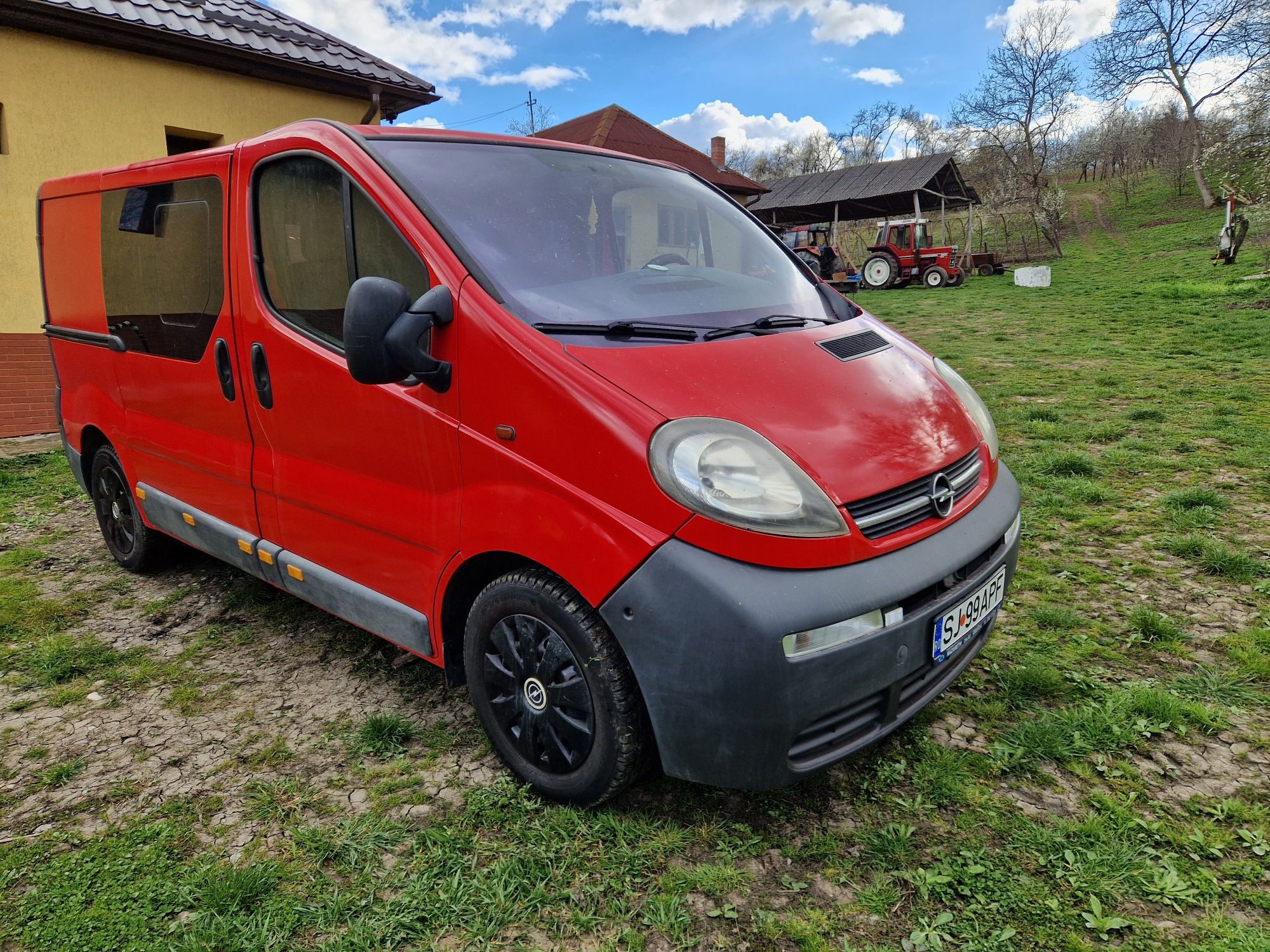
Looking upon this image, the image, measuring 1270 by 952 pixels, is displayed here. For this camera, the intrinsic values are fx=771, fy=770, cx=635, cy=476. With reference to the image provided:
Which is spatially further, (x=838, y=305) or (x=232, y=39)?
(x=232, y=39)

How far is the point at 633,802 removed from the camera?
7.20ft

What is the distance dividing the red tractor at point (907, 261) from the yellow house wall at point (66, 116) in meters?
19.7

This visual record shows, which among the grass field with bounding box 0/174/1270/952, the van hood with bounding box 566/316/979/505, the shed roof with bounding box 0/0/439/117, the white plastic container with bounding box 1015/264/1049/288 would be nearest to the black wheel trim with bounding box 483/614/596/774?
the grass field with bounding box 0/174/1270/952

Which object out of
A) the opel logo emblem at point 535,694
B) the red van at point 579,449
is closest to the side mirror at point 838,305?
the red van at point 579,449

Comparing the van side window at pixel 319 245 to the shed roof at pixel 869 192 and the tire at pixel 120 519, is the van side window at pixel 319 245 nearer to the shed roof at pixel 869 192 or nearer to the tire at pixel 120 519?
the tire at pixel 120 519

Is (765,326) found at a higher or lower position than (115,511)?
higher

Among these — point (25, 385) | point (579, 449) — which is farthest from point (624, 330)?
point (25, 385)

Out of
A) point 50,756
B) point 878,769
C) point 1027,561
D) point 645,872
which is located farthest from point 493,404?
point 1027,561

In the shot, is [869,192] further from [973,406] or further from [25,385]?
[973,406]

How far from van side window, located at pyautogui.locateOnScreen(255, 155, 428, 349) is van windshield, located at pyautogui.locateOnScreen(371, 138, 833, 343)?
0.59 ft

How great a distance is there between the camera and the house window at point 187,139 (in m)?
8.15

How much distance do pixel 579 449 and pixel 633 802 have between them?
3.45 ft

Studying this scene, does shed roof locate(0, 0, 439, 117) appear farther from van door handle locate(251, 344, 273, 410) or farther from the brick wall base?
van door handle locate(251, 344, 273, 410)

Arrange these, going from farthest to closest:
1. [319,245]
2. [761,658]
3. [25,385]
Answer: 1. [25,385]
2. [319,245]
3. [761,658]
